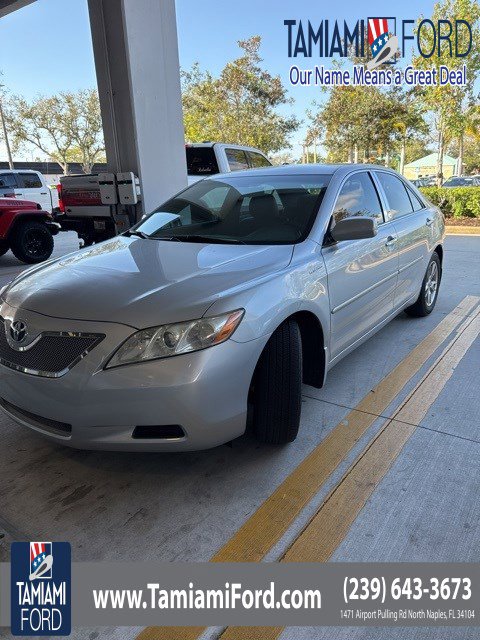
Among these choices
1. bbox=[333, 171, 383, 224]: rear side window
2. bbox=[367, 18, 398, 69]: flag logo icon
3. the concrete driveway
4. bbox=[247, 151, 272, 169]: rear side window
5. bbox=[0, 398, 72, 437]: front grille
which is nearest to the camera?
the concrete driveway

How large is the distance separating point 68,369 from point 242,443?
1139 millimetres

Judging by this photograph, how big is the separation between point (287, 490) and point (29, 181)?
582 inches

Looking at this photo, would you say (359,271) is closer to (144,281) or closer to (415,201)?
(144,281)

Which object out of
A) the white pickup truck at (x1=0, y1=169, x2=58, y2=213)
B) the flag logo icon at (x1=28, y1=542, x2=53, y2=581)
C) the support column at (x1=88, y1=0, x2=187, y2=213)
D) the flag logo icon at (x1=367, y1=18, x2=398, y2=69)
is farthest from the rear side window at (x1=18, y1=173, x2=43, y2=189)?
the flag logo icon at (x1=28, y1=542, x2=53, y2=581)

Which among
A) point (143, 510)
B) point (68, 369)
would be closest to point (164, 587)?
point (143, 510)

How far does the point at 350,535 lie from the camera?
203 centimetres

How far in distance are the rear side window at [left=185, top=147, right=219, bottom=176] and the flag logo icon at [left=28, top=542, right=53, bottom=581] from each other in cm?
787

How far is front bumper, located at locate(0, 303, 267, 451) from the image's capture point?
6.63 ft

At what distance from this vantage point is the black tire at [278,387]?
2.38 metres

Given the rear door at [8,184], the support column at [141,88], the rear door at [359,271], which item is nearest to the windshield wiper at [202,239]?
the rear door at [359,271]

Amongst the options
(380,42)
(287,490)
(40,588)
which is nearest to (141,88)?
(287,490)

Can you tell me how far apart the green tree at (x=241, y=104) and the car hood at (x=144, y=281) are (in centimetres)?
2120

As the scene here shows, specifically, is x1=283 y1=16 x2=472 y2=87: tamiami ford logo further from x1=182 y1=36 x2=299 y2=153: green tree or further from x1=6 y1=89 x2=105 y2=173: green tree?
x1=6 y1=89 x2=105 y2=173: green tree

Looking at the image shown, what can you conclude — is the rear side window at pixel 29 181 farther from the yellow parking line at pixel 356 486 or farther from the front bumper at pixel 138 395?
the yellow parking line at pixel 356 486
